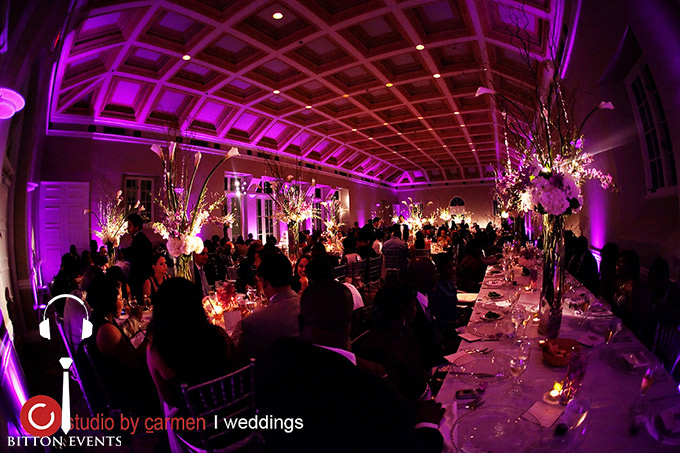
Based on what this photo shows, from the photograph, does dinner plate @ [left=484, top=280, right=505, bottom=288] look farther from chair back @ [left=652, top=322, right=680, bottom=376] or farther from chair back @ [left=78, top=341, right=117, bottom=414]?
chair back @ [left=78, top=341, right=117, bottom=414]

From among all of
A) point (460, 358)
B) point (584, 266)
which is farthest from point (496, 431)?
point (584, 266)

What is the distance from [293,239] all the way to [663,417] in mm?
5627

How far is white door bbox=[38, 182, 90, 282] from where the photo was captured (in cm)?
809

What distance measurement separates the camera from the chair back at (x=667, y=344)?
205 cm

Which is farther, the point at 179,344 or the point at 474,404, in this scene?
the point at 179,344

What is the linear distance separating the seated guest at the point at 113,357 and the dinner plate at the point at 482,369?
2008mm

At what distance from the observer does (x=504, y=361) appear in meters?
1.72

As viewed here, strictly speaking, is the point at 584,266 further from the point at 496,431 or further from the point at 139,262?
the point at 139,262

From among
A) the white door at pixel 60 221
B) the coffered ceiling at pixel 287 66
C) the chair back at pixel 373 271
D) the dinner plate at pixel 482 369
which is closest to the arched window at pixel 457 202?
the coffered ceiling at pixel 287 66

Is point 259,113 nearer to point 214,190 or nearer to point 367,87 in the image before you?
point 214,190

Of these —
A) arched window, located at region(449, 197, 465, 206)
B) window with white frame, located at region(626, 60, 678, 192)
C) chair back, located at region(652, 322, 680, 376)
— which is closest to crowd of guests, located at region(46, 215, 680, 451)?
chair back, located at region(652, 322, 680, 376)

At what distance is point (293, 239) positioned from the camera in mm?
6375

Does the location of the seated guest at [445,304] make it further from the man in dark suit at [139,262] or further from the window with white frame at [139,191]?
the window with white frame at [139,191]

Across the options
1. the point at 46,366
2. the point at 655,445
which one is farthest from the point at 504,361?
A: the point at 46,366
